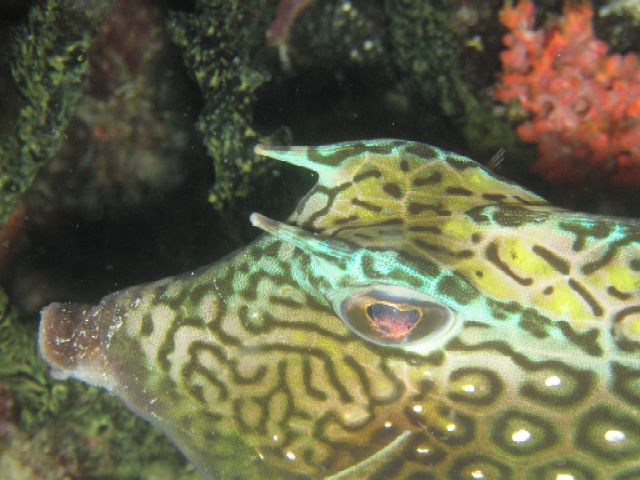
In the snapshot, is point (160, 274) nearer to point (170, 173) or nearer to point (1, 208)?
point (170, 173)

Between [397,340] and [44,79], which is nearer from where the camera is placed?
[397,340]

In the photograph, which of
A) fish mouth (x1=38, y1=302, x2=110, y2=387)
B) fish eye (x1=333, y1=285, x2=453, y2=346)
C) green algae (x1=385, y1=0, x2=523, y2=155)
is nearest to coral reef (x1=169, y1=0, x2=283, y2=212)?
green algae (x1=385, y1=0, x2=523, y2=155)

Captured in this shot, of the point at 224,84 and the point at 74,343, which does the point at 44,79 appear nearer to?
the point at 224,84

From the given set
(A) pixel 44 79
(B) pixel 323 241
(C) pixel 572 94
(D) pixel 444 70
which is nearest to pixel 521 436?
(B) pixel 323 241

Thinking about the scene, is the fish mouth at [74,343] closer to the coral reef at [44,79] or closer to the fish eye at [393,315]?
the coral reef at [44,79]

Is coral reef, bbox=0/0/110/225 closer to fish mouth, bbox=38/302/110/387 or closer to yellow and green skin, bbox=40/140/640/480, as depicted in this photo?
fish mouth, bbox=38/302/110/387

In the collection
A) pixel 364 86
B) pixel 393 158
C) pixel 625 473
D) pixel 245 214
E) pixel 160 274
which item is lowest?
pixel 160 274

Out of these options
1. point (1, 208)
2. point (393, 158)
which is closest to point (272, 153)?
point (393, 158)

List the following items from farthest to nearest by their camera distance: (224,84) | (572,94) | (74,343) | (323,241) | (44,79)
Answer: (224,84) → (572,94) → (44,79) → (74,343) → (323,241)
